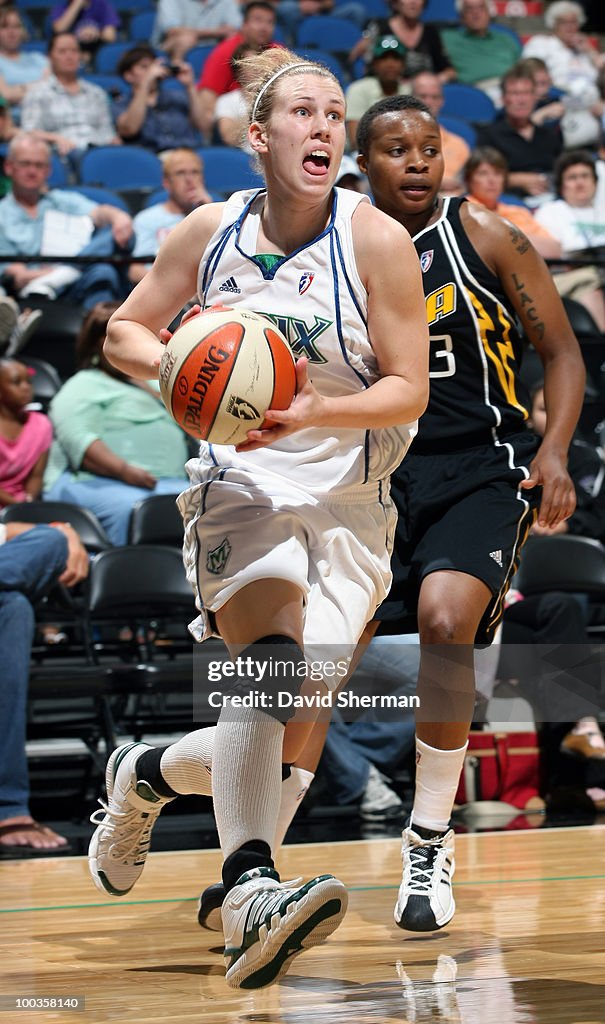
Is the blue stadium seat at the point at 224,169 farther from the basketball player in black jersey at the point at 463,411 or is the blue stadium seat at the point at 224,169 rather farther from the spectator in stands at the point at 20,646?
the basketball player in black jersey at the point at 463,411

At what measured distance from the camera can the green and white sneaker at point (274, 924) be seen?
228 centimetres

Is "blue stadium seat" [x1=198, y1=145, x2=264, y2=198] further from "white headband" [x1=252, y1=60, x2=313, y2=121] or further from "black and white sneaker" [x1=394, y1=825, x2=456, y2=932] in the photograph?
"black and white sneaker" [x1=394, y1=825, x2=456, y2=932]

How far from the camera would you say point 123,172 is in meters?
9.16

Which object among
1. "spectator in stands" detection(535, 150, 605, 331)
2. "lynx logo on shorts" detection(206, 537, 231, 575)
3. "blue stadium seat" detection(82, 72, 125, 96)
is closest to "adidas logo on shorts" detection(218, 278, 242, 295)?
"lynx logo on shorts" detection(206, 537, 231, 575)

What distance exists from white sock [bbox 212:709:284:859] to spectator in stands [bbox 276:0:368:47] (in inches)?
389

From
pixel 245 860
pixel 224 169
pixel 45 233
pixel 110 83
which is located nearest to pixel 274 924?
pixel 245 860

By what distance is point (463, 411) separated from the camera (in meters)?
3.62

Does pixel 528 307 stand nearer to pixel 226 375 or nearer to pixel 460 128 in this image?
pixel 226 375

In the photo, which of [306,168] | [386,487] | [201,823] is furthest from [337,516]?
[201,823]

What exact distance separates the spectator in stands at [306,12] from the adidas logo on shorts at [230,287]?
9.21 m

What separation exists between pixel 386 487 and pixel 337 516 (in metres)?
0.19

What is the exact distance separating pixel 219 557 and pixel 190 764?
0.60 m

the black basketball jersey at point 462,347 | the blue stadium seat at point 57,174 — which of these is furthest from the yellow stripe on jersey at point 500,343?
the blue stadium seat at point 57,174

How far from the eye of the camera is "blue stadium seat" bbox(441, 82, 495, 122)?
443 inches
